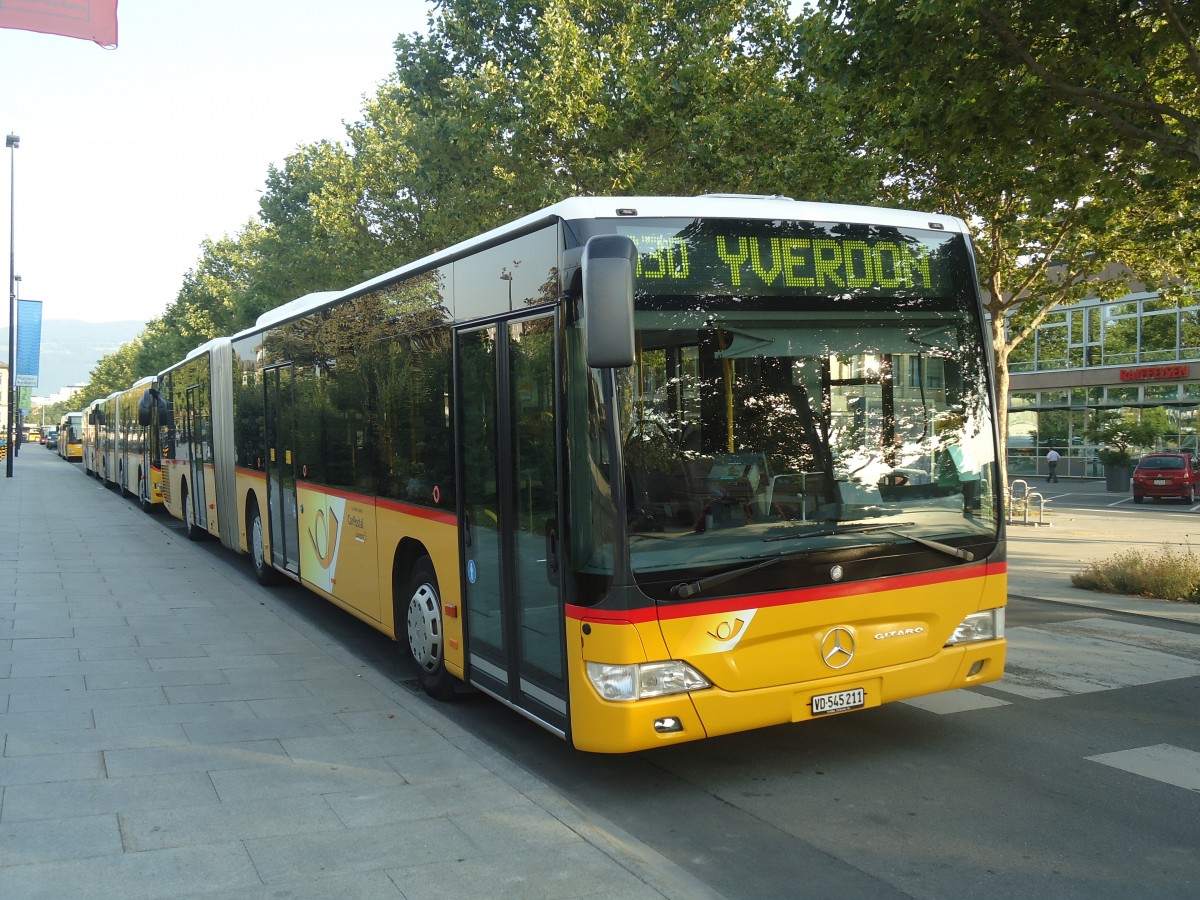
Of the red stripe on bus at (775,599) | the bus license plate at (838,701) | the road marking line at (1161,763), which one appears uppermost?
the red stripe on bus at (775,599)

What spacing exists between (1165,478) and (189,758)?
31.5 meters

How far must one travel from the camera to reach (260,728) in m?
6.56

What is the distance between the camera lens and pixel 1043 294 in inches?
903

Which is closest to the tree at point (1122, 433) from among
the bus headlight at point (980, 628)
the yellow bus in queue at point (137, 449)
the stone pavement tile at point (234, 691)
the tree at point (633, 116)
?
the tree at point (633, 116)

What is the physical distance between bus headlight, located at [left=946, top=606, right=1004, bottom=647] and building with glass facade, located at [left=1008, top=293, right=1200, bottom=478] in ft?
119

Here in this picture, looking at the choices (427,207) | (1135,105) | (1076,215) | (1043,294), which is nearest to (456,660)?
(1135,105)

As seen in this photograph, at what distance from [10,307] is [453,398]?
47.0 metres

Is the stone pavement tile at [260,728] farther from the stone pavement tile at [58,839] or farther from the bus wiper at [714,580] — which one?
the bus wiper at [714,580]

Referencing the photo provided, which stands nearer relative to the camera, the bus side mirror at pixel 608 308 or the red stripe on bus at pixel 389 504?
the bus side mirror at pixel 608 308

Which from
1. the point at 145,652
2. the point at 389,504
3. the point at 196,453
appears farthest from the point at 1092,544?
the point at 145,652

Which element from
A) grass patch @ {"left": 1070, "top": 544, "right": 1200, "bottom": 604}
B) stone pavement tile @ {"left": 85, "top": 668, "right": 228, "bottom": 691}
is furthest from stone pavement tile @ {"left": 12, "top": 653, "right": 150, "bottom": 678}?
grass patch @ {"left": 1070, "top": 544, "right": 1200, "bottom": 604}

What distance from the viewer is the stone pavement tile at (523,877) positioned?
13.6ft

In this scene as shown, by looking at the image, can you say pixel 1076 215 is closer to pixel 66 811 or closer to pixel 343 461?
pixel 343 461

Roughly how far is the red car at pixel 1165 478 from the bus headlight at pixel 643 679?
30.6 meters
